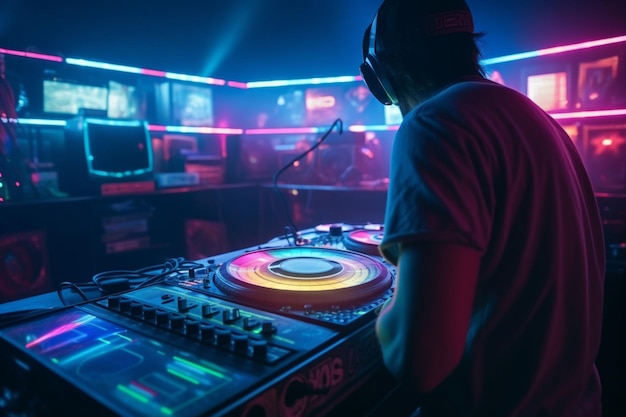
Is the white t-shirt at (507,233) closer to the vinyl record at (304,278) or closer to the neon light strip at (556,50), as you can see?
the vinyl record at (304,278)

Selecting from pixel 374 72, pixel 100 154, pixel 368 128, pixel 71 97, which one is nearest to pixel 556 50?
pixel 368 128

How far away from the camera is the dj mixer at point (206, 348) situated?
0.47m

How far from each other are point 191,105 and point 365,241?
3259 mm

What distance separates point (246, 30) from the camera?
3.86m

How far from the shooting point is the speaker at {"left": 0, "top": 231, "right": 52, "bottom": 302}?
246cm

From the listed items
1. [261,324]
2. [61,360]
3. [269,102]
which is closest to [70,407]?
[61,360]

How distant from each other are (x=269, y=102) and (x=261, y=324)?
4246 millimetres

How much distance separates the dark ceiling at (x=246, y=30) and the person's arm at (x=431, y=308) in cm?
279

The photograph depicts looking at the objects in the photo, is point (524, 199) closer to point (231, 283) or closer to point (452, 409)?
point (452, 409)

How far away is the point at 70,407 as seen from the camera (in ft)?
1.61

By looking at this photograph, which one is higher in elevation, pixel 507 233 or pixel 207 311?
pixel 507 233

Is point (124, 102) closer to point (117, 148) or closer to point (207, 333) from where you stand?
point (117, 148)

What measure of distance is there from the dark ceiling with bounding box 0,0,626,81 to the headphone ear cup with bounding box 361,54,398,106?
2.28 metres

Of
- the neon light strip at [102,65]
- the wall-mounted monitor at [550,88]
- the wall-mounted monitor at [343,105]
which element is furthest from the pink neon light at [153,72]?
the wall-mounted monitor at [550,88]
